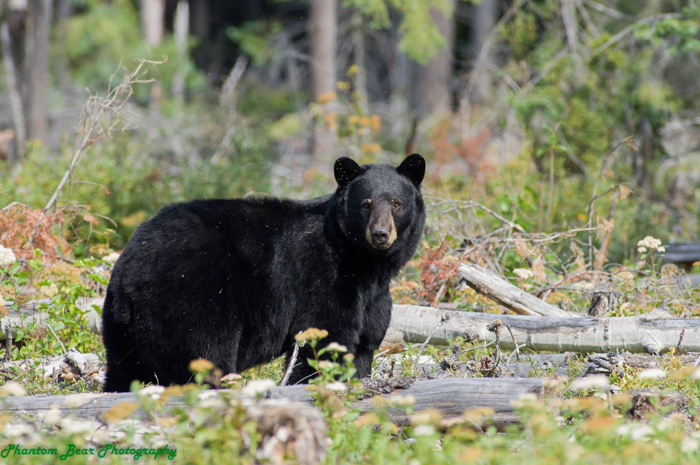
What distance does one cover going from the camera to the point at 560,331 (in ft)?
14.8

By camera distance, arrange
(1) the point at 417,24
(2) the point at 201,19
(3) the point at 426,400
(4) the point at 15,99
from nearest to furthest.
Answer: (3) the point at 426,400 → (4) the point at 15,99 → (1) the point at 417,24 → (2) the point at 201,19

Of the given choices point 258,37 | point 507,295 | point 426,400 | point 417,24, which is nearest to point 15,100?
point 417,24

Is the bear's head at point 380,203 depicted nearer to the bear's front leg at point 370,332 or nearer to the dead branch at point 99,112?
the bear's front leg at point 370,332

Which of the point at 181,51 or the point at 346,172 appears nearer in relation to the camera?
the point at 346,172

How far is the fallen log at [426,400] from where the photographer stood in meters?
3.02

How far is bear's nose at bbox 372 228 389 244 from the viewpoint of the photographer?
4.04 m

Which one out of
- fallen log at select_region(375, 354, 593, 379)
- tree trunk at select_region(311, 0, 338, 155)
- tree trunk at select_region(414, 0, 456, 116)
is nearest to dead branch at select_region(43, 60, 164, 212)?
fallen log at select_region(375, 354, 593, 379)

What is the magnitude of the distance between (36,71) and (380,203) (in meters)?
8.42

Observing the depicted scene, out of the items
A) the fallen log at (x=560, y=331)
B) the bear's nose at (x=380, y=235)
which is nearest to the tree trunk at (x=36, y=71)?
the fallen log at (x=560, y=331)

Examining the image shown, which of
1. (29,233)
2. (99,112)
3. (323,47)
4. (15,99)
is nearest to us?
(29,233)

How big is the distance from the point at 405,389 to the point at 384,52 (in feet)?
54.9

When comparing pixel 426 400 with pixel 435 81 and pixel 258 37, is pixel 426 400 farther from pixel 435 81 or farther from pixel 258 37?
pixel 258 37

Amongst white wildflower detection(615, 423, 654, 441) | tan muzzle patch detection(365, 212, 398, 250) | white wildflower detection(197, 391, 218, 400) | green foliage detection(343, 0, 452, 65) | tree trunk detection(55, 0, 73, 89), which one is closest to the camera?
white wildflower detection(615, 423, 654, 441)

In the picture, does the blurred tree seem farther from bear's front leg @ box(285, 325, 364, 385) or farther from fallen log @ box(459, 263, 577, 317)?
bear's front leg @ box(285, 325, 364, 385)
